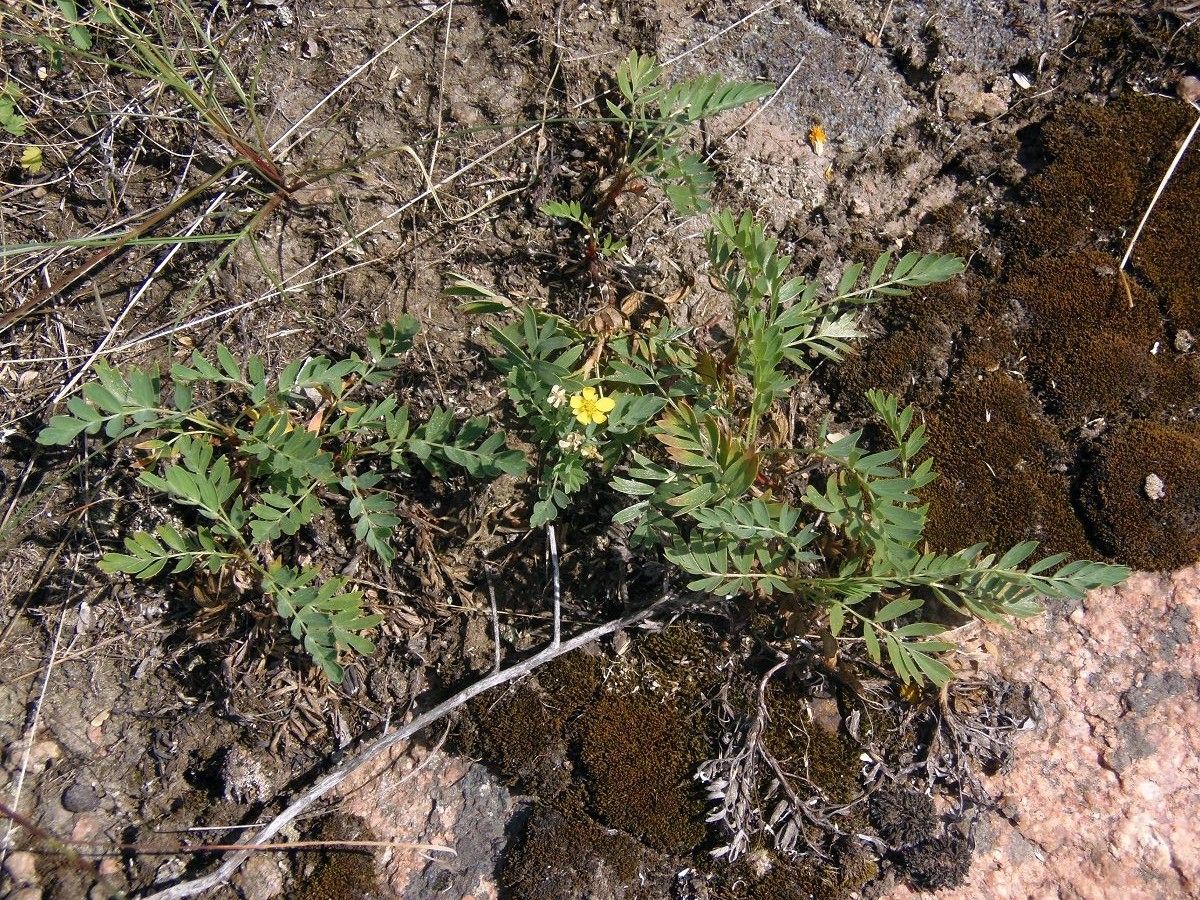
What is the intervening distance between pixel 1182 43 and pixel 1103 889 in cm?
303

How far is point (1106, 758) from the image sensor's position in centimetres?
279

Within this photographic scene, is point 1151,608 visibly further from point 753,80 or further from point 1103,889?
point 753,80

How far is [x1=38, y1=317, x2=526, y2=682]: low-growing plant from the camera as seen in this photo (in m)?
2.82

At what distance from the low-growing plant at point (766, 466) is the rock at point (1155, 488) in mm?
391

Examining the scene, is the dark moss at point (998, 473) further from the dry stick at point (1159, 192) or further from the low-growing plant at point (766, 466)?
the dry stick at point (1159, 192)

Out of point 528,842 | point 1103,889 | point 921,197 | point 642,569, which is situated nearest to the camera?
point 1103,889

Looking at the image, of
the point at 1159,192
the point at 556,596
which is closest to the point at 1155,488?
the point at 1159,192

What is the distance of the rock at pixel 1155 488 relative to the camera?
294 centimetres

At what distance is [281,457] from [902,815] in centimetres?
236

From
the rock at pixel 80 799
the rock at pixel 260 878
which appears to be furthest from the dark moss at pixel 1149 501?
the rock at pixel 80 799

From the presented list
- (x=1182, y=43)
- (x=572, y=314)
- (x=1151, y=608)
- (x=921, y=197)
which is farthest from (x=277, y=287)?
(x=1182, y=43)

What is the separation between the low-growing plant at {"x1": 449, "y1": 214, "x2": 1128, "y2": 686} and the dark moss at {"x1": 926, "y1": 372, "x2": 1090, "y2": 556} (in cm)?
12

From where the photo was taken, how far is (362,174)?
344 centimetres

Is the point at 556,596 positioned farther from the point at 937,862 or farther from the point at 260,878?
the point at 937,862
